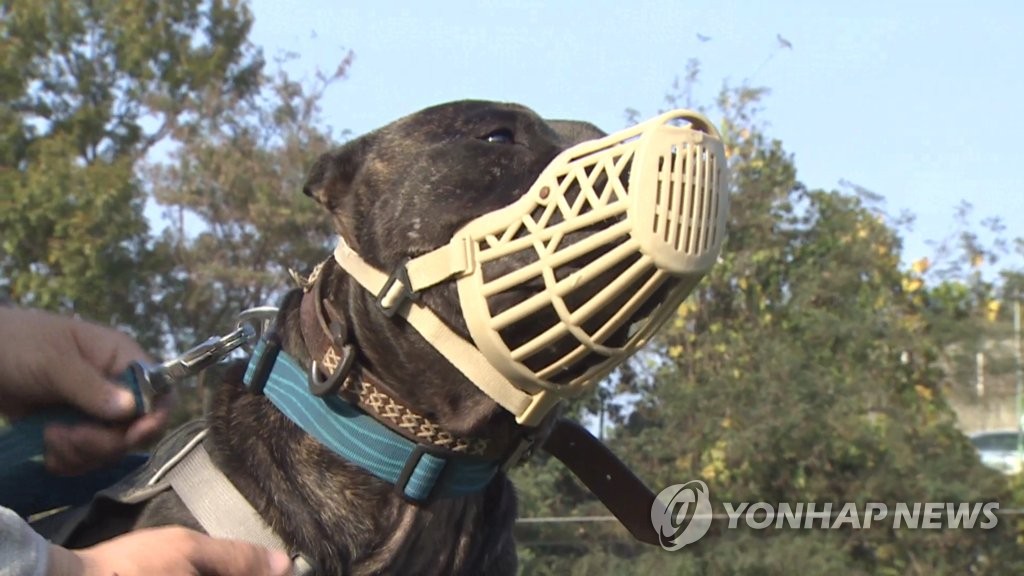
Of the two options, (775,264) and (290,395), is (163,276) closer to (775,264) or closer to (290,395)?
(775,264)

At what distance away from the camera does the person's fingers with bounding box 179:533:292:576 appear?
5.44 feet

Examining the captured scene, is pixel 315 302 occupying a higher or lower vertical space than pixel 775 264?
lower

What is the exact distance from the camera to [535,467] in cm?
768

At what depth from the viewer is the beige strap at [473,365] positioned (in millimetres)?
2375

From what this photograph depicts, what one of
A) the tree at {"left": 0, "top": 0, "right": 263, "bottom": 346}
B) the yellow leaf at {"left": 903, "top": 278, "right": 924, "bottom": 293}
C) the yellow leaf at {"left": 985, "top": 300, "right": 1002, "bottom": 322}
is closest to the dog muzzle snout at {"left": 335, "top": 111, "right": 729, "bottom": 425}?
the yellow leaf at {"left": 903, "top": 278, "right": 924, "bottom": 293}

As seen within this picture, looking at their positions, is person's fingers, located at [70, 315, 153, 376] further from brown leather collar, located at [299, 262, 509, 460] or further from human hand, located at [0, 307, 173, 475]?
brown leather collar, located at [299, 262, 509, 460]

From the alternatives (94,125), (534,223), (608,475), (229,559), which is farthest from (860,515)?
(94,125)

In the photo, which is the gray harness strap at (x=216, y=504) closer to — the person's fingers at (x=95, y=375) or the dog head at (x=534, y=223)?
the person's fingers at (x=95, y=375)

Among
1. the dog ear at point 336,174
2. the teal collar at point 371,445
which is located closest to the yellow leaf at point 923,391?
the dog ear at point 336,174

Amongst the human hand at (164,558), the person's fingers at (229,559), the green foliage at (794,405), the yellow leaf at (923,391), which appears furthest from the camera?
the yellow leaf at (923,391)

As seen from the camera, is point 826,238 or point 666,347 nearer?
point 666,347

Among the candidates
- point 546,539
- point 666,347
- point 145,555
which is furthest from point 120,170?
point 145,555

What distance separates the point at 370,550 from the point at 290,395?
1.09ft

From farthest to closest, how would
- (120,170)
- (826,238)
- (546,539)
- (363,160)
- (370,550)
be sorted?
(120,170) < (826,238) < (546,539) < (363,160) < (370,550)
